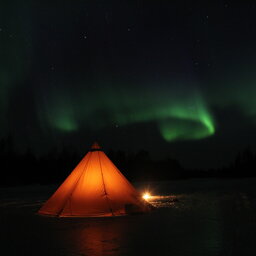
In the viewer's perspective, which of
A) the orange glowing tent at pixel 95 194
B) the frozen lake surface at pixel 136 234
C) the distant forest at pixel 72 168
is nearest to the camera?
the frozen lake surface at pixel 136 234

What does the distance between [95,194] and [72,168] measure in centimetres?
5840


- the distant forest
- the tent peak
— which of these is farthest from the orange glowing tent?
the distant forest

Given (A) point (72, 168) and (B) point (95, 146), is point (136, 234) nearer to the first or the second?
(B) point (95, 146)

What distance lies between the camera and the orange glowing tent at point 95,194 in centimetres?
1303

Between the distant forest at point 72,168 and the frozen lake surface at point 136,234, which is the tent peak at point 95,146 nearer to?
the frozen lake surface at point 136,234

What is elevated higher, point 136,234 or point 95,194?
point 95,194

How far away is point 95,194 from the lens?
43.5 feet

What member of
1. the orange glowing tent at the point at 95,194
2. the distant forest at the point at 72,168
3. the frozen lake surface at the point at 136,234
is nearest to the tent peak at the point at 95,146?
the orange glowing tent at the point at 95,194

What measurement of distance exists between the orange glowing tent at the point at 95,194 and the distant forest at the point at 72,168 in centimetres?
3894

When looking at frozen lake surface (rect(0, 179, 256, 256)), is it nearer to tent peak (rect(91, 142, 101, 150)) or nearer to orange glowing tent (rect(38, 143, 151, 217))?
orange glowing tent (rect(38, 143, 151, 217))

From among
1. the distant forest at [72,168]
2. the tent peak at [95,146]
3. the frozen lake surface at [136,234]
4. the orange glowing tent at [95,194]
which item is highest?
the distant forest at [72,168]

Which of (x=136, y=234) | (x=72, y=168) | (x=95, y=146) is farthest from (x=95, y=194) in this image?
(x=72, y=168)

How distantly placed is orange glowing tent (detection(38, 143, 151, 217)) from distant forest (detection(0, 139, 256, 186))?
128 feet

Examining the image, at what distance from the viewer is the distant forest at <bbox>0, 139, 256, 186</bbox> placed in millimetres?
59803
